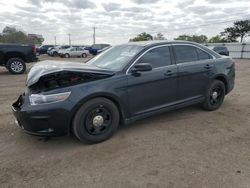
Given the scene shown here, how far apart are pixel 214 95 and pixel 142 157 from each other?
2.91m

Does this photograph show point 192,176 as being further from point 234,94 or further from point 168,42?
point 234,94

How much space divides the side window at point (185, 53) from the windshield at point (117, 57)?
0.87 m

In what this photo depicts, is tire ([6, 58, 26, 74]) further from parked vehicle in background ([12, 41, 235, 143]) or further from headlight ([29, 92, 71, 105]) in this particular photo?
headlight ([29, 92, 71, 105])

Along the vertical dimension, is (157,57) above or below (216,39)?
below

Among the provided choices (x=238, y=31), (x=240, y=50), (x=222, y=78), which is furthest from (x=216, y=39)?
(x=222, y=78)

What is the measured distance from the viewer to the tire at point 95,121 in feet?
12.6

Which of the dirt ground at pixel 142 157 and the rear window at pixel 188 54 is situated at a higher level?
the rear window at pixel 188 54

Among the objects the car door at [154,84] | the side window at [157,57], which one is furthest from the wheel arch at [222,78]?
the side window at [157,57]

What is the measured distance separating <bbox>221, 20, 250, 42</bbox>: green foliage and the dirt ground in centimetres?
6354

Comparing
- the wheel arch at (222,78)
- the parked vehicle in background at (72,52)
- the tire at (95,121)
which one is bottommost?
the tire at (95,121)

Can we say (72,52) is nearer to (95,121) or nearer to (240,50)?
(240,50)

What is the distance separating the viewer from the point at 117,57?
4.77 meters

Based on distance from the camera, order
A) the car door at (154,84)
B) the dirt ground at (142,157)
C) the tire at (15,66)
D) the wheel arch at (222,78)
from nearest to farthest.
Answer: the dirt ground at (142,157)
the car door at (154,84)
the wheel arch at (222,78)
the tire at (15,66)

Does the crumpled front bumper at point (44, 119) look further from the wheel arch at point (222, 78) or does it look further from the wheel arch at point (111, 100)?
the wheel arch at point (222, 78)
